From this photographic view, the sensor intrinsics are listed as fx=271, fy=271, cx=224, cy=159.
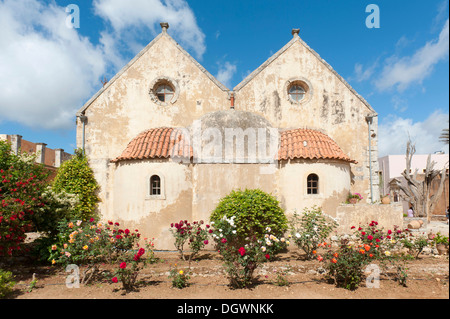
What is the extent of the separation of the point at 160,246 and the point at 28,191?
520 cm

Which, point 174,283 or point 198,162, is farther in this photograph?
point 198,162

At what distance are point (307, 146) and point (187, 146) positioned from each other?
5266mm

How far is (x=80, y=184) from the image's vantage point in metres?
12.6

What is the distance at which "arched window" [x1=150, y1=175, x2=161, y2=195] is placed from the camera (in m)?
11.6

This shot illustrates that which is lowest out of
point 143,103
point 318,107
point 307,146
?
point 307,146

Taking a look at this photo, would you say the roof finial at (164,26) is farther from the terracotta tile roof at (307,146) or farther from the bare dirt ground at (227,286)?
the bare dirt ground at (227,286)

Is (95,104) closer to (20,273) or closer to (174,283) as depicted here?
(20,273)

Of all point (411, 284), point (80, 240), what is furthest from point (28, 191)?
point (411, 284)

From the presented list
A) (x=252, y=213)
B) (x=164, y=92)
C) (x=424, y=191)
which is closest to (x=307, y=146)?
(x=252, y=213)

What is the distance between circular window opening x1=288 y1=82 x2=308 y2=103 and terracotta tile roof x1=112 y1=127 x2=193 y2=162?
244 inches

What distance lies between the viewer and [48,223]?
932 centimetres

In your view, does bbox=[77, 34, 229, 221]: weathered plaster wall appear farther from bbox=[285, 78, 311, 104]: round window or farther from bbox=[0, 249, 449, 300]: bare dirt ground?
bbox=[0, 249, 449, 300]: bare dirt ground

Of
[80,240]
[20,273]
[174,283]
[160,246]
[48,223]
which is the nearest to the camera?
[174,283]

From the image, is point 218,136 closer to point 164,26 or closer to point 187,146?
point 187,146
